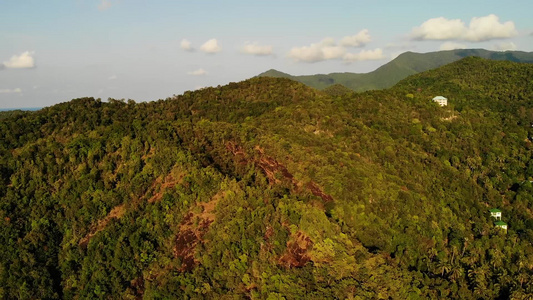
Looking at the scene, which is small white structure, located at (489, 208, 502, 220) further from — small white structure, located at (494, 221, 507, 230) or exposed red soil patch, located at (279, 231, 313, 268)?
exposed red soil patch, located at (279, 231, 313, 268)

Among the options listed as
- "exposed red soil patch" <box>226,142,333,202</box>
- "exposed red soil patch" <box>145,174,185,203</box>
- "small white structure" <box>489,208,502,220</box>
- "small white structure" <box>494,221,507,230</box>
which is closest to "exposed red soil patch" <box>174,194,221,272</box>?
"exposed red soil patch" <box>145,174,185,203</box>

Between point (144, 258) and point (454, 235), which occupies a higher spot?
point (144, 258)

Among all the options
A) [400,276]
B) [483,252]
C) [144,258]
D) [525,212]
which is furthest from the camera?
[525,212]

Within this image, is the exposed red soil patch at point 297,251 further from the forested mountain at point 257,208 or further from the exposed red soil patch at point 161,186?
the exposed red soil patch at point 161,186

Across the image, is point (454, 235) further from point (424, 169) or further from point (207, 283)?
point (207, 283)

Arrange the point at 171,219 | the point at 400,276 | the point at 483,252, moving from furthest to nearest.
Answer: the point at 483,252 < the point at 171,219 < the point at 400,276

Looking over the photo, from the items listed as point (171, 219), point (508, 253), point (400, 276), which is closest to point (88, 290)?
point (171, 219)

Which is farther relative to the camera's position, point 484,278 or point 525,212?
point 525,212
